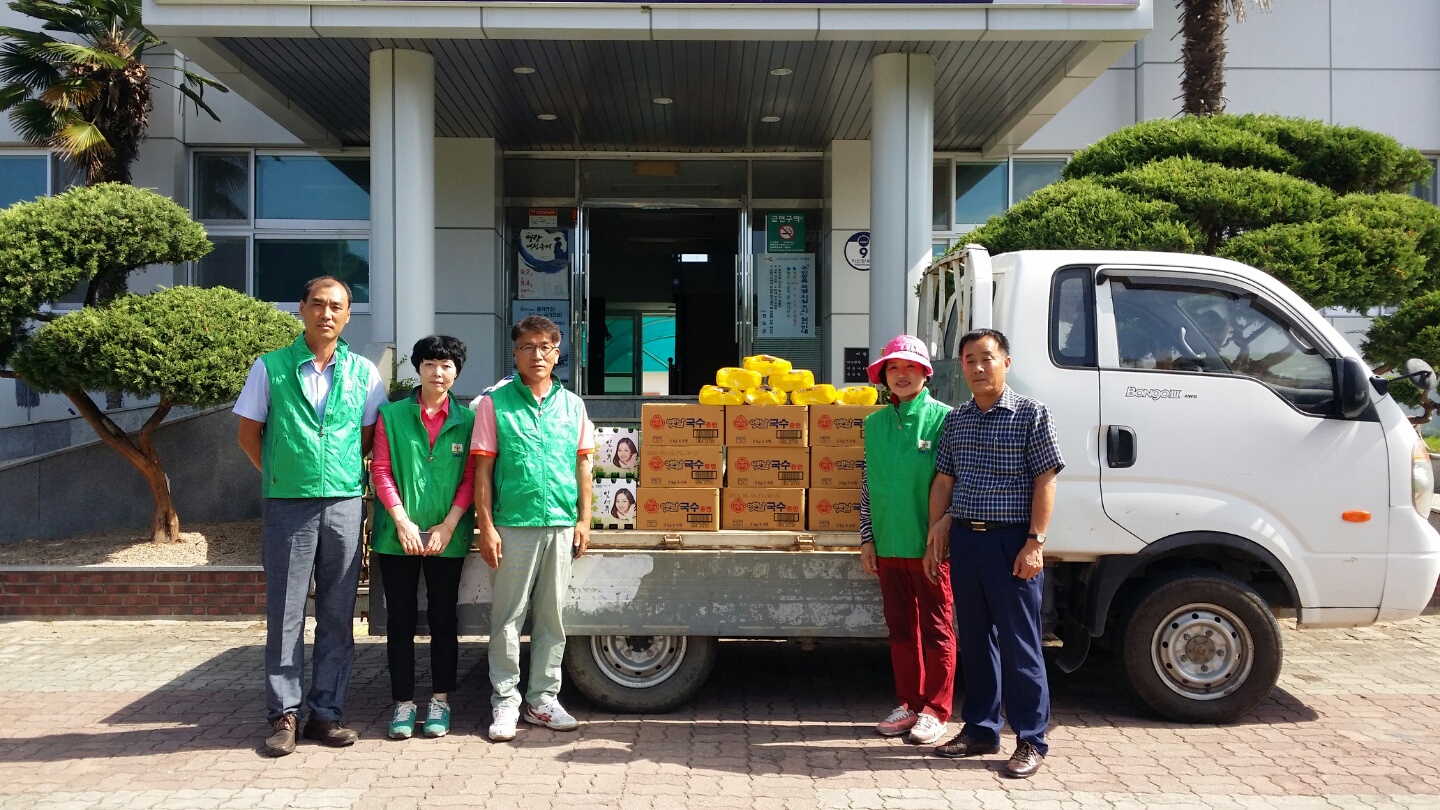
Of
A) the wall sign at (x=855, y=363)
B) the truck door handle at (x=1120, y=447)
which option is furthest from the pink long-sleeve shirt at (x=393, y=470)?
the wall sign at (x=855, y=363)

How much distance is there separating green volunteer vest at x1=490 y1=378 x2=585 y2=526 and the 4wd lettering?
264 centimetres

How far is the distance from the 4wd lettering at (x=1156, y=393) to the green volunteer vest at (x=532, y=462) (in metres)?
Result: 2.64

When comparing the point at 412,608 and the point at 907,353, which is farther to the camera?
the point at 412,608

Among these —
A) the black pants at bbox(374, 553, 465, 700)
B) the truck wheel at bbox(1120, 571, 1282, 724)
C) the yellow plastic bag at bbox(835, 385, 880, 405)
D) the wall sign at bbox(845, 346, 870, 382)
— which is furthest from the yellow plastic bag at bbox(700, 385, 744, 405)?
the wall sign at bbox(845, 346, 870, 382)

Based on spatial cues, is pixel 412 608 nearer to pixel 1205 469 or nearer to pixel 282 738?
pixel 282 738

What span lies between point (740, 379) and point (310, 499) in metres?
2.12

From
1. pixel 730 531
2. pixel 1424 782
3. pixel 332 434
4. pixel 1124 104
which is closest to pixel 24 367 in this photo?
pixel 332 434

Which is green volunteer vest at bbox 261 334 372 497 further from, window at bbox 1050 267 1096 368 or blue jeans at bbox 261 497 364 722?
window at bbox 1050 267 1096 368

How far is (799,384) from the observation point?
5613mm

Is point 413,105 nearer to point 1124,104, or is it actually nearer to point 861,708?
point 861,708

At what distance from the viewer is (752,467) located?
5344mm

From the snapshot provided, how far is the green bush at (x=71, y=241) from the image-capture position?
824 centimetres

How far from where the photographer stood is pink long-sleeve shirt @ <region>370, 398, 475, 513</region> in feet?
16.3

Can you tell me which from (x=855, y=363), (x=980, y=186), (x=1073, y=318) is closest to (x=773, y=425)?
(x=1073, y=318)
